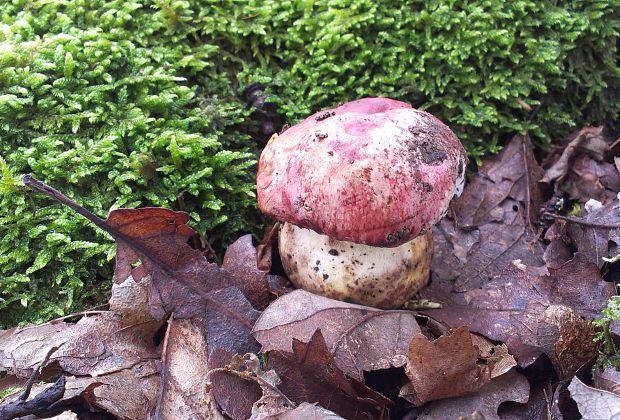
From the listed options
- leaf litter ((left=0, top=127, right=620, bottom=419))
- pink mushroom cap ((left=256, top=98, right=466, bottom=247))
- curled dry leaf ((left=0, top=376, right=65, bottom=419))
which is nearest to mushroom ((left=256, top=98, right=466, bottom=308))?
pink mushroom cap ((left=256, top=98, right=466, bottom=247))

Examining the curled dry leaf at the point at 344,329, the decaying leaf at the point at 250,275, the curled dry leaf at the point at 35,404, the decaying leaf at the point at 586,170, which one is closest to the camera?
the curled dry leaf at the point at 35,404

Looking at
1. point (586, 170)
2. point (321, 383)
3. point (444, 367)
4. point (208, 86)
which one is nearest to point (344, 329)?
point (321, 383)

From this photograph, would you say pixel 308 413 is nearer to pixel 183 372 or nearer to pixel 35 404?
pixel 183 372

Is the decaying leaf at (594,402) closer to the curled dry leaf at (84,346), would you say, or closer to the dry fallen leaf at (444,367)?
the dry fallen leaf at (444,367)

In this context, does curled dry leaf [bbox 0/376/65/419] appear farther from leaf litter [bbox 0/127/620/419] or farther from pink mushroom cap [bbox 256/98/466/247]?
pink mushroom cap [bbox 256/98/466/247]

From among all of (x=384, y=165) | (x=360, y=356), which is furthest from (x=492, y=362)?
(x=384, y=165)

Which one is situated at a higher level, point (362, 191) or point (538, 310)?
point (362, 191)

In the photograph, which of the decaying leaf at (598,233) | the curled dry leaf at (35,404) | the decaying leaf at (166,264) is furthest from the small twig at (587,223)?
the curled dry leaf at (35,404)
